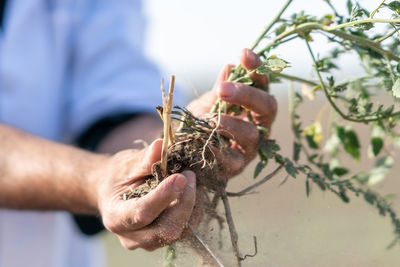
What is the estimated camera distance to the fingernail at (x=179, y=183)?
75cm

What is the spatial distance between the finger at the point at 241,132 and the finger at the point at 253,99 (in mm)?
38

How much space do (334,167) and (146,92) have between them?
106 cm

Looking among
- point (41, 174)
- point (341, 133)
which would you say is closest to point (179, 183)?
point (341, 133)

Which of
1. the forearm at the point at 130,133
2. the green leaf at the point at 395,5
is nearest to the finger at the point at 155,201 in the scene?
the green leaf at the point at 395,5

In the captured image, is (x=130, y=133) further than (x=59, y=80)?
No

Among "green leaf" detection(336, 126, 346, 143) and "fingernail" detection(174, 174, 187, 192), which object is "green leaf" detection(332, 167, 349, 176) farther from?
"fingernail" detection(174, 174, 187, 192)

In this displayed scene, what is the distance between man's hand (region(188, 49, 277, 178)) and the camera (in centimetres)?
89

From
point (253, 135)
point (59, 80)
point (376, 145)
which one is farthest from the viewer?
point (59, 80)

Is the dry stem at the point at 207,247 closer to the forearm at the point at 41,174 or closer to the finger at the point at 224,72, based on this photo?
the finger at the point at 224,72

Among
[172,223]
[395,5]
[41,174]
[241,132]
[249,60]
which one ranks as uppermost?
[395,5]

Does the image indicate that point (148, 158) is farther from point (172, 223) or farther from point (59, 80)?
point (59, 80)

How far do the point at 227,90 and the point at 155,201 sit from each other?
28 cm

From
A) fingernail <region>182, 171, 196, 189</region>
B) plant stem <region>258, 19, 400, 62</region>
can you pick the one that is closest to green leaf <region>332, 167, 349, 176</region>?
plant stem <region>258, 19, 400, 62</region>

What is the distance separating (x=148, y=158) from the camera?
0.81 meters
